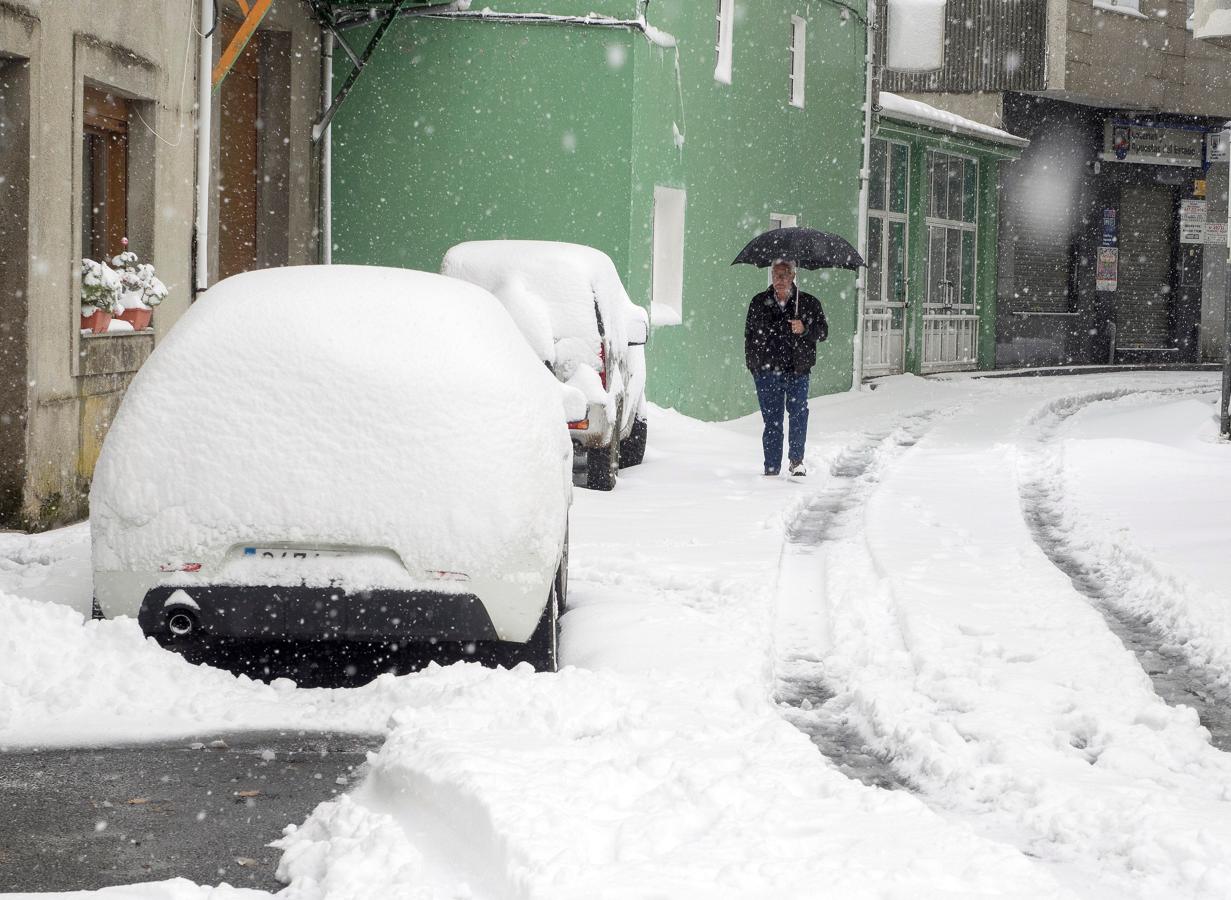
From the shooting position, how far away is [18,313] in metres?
9.95

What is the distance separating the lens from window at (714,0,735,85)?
19.8 metres

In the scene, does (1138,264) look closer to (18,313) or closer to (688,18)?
(688,18)

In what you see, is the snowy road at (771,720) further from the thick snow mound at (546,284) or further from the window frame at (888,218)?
the window frame at (888,218)

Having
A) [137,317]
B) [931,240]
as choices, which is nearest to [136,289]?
[137,317]

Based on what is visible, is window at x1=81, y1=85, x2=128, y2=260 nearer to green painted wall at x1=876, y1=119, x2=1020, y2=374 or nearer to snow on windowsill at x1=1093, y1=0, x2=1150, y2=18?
green painted wall at x1=876, y1=119, x2=1020, y2=374

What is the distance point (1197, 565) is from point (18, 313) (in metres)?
6.68

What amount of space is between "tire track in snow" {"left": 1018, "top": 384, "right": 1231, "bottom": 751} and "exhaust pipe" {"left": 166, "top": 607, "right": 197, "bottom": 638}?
Result: 11.4 feet

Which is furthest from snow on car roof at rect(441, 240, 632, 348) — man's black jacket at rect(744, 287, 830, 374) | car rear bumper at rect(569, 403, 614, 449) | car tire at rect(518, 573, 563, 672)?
car tire at rect(518, 573, 563, 672)

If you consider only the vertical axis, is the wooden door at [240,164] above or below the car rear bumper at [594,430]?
above

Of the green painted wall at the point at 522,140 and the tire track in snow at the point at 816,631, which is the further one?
the green painted wall at the point at 522,140

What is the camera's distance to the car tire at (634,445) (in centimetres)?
1447

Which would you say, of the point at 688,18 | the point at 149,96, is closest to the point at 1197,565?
the point at 149,96

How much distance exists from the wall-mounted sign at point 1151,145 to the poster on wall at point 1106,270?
1798mm

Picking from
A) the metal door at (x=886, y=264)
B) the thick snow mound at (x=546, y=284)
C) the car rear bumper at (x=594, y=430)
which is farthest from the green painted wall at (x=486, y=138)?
the metal door at (x=886, y=264)
